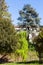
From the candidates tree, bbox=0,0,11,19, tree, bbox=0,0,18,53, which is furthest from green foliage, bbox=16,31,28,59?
tree, bbox=0,0,11,19

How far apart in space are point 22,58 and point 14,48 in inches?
134

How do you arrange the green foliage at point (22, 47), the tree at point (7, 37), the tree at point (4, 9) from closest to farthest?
the tree at point (7, 37)
the green foliage at point (22, 47)
the tree at point (4, 9)

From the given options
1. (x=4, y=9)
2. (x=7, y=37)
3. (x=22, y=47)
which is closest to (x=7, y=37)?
(x=7, y=37)

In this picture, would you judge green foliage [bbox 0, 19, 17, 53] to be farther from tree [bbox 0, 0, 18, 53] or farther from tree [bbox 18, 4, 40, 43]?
tree [bbox 18, 4, 40, 43]

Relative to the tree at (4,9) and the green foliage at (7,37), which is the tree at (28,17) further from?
the green foliage at (7,37)

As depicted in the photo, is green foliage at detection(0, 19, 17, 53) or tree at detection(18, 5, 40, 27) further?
tree at detection(18, 5, 40, 27)

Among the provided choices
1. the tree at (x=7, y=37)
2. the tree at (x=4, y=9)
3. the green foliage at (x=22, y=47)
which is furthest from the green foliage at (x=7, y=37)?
the tree at (x=4, y=9)

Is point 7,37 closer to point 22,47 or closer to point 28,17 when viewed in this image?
point 22,47

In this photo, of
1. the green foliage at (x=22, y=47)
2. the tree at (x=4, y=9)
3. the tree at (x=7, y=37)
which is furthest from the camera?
the tree at (x=4, y=9)

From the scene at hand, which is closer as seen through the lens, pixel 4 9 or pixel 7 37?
pixel 7 37

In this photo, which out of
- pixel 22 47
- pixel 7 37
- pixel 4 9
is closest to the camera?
pixel 7 37

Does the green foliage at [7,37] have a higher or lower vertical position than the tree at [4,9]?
lower

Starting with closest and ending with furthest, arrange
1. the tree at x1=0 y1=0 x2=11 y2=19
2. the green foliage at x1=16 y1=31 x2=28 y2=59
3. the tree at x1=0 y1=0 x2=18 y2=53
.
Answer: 1. the tree at x1=0 y1=0 x2=18 y2=53
2. the green foliage at x1=16 y1=31 x2=28 y2=59
3. the tree at x1=0 y1=0 x2=11 y2=19

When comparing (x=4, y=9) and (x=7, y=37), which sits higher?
(x=4, y=9)
